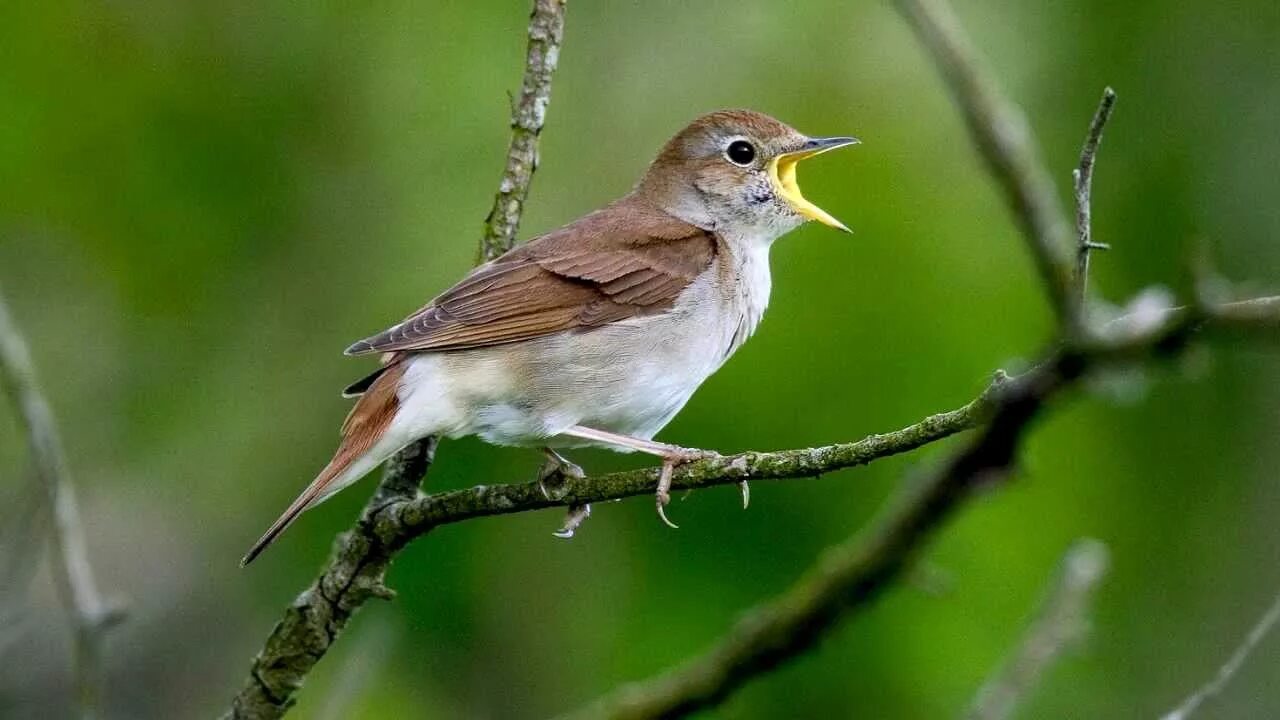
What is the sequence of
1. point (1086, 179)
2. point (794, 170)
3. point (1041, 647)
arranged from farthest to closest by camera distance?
point (794, 170) → point (1041, 647) → point (1086, 179)

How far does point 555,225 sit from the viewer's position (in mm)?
7160

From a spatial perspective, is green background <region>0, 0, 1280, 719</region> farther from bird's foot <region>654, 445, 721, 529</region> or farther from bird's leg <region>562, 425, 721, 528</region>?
bird's foot <region>654, 445, 721, 529</region>

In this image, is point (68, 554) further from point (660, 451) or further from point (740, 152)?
point (740, 152)

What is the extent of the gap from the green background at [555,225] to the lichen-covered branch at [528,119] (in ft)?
5.00

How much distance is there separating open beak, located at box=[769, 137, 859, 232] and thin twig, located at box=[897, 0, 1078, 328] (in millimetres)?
4038

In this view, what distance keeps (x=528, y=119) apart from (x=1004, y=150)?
343 centimetres

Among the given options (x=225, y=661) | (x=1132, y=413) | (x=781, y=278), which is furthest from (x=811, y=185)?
(x=225, y=661)

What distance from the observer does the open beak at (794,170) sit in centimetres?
570

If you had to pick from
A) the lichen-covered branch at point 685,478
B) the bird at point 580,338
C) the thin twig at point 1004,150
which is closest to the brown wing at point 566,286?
the bird at point 580,338

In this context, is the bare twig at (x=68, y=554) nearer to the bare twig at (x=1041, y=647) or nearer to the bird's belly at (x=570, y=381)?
the bird's belly at (x=570, y=381)

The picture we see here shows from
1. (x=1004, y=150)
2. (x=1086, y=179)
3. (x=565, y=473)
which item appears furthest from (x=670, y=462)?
(x=1004, y=150)

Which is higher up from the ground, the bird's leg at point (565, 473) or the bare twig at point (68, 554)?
the bare twig at point (68, 554)

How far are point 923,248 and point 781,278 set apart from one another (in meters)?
0.60

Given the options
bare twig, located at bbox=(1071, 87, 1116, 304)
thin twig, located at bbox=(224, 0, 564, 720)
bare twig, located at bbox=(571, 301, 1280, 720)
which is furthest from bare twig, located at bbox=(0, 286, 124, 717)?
bare twig, located at bbox=(1071, 87, 1116, 304)
